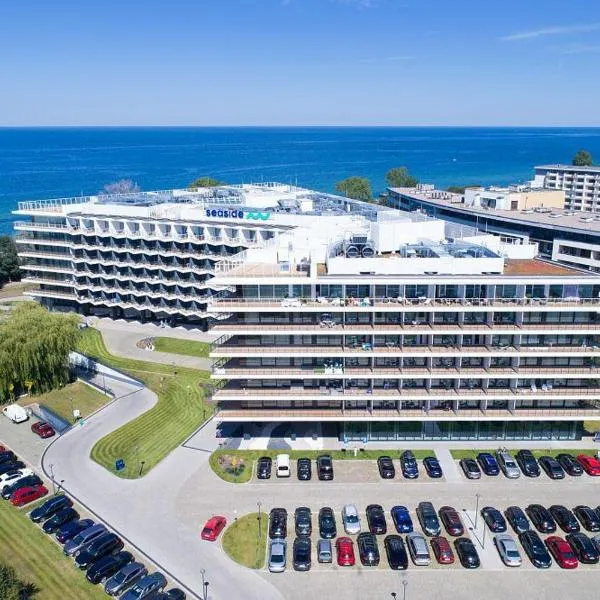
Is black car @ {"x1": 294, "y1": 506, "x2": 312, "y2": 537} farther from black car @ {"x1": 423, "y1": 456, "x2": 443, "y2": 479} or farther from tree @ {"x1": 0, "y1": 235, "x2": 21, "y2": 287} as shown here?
tree @ {"x1": 0, "y1": 235, "x2": 21, "y2": 287}

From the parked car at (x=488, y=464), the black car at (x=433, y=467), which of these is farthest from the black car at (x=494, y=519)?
the parked car at (x=488, y=464)

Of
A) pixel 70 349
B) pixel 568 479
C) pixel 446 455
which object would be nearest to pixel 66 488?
pixel 70 349

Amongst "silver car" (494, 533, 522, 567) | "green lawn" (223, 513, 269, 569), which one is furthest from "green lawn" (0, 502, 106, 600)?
"silver car" (494, 533, 522, 567)

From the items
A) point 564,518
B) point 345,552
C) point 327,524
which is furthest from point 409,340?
point 345,552

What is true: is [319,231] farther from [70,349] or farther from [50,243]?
[50,243]

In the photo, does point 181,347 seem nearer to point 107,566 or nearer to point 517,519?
point 107,566

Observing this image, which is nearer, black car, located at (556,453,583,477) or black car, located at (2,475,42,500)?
black car, located at (2,475,42,500)

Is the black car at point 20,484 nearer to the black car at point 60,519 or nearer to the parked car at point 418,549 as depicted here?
the black car at point 60,519

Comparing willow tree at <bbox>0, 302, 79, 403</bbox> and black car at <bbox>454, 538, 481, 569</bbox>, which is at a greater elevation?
willow tree at <bbox>0, 302, 79, 403</bbox>
